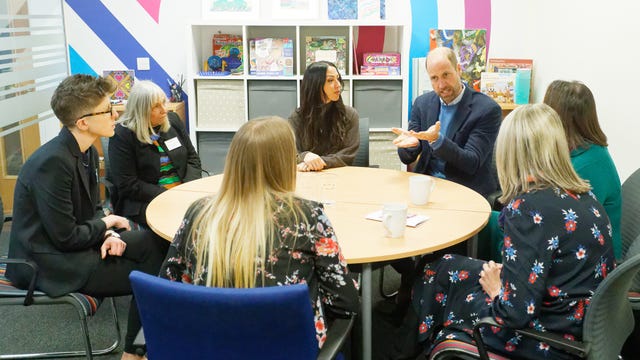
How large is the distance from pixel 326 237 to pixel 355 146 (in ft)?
6.16

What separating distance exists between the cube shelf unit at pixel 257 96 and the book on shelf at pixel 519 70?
28.0 inches

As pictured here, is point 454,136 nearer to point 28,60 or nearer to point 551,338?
point 551,338

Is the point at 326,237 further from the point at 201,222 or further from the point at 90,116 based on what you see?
the point at 90,116

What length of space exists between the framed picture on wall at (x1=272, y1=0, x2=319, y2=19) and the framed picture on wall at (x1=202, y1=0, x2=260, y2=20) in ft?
0.52

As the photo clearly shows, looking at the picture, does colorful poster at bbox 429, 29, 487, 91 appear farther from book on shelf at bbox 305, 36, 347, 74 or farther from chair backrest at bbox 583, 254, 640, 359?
chair backrest at bbox 583, 254, 640, 359

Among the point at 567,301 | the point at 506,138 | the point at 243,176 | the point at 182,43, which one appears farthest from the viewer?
the point at 182,43

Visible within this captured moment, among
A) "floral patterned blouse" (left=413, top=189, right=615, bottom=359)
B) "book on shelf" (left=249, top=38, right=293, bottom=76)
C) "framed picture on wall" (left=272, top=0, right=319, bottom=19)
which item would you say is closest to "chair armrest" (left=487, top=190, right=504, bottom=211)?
"floral patterned blouse" (left=413, top=189, right=615, bottom=359)

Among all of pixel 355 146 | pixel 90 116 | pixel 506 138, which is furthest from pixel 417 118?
pixel 90 116

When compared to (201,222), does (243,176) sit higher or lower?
higher

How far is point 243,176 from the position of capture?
1562 mm

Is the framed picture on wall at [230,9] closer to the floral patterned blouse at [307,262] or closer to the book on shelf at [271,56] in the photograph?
the book on shelf at [271,56]

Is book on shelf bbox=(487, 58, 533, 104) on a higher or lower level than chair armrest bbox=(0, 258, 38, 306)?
higher

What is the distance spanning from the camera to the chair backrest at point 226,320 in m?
1.26

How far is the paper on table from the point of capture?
230cm
